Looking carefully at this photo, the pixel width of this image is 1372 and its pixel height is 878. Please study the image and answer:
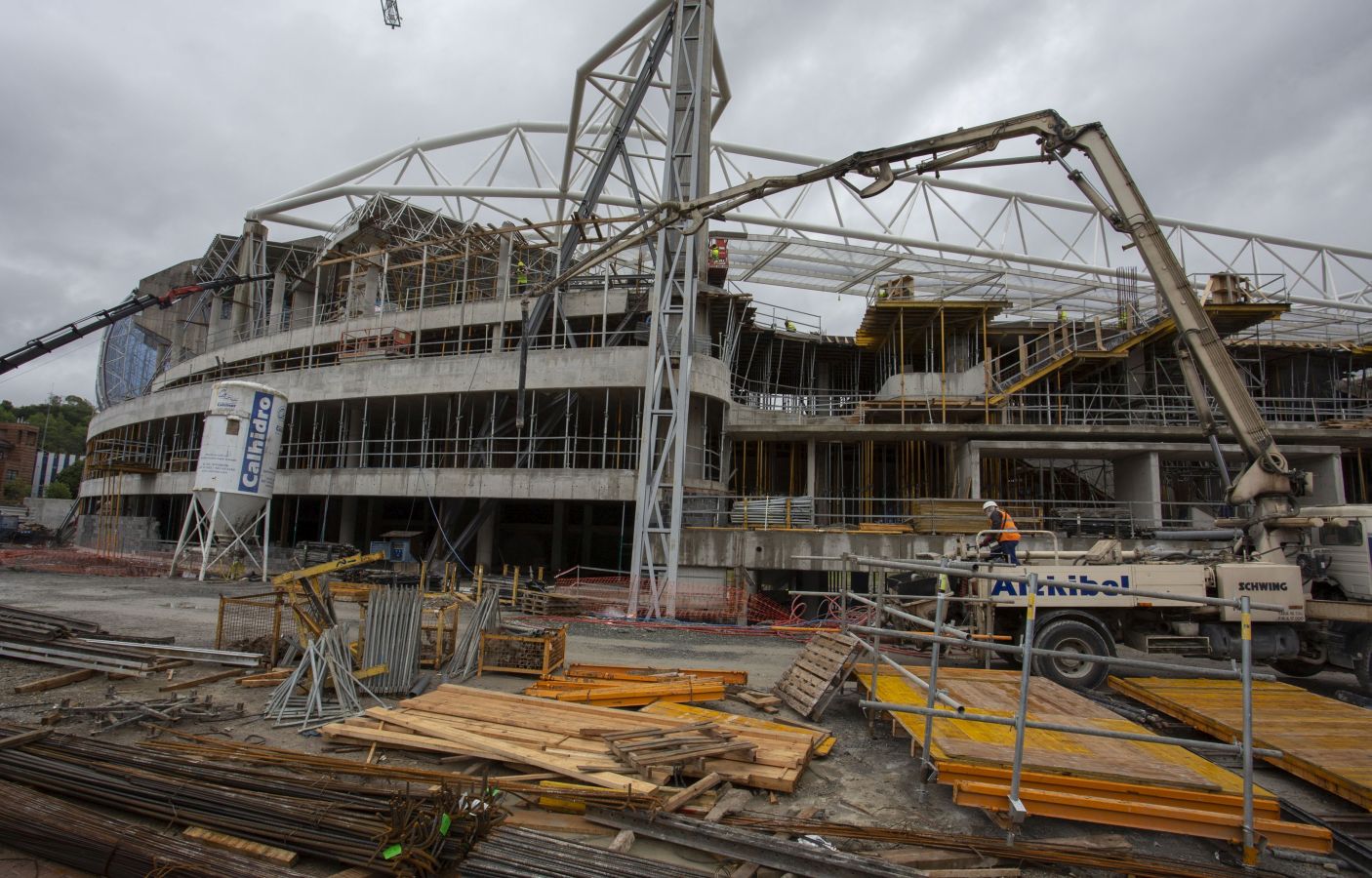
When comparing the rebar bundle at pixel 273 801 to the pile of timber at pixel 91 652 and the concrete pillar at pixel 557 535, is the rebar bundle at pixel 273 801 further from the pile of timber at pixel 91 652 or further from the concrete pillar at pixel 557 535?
the concrete pillar at pixel 557 535

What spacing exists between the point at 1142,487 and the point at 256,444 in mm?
29543

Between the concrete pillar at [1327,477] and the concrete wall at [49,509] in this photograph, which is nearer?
the concrete pillar at [1327,477]

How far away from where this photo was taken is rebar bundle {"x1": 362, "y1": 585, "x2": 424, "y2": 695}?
891cm

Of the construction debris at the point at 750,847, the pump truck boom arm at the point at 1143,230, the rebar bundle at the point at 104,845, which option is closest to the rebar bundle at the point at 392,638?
the rebar bundle at the point at 104,845

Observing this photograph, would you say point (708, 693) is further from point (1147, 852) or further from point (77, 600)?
point (77, 600)

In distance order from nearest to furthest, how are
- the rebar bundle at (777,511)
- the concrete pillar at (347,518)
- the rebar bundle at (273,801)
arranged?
the rebar bundle at (273,801), the rebar bundle at (777,511), the concrete pillar at (347,518)

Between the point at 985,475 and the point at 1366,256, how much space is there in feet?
111

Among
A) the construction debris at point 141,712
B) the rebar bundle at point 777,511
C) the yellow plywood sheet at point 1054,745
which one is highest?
the rebar bundle at point 777,511

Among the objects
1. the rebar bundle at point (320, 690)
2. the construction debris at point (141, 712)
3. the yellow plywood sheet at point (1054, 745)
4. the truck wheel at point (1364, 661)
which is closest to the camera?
the yellow plywood sheet at point (1054, 745)

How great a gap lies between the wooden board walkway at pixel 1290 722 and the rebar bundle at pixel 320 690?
927 centimetres

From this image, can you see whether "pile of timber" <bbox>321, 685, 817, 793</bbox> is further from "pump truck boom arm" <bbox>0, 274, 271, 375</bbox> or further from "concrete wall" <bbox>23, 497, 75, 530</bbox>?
"concrete wall" <bbox>23, 497, 75, 530</bbox>

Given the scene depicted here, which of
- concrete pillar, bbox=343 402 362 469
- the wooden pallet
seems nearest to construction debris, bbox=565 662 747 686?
the wooden pallet

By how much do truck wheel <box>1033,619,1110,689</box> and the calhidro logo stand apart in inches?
916

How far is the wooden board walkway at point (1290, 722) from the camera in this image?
5992 mm
